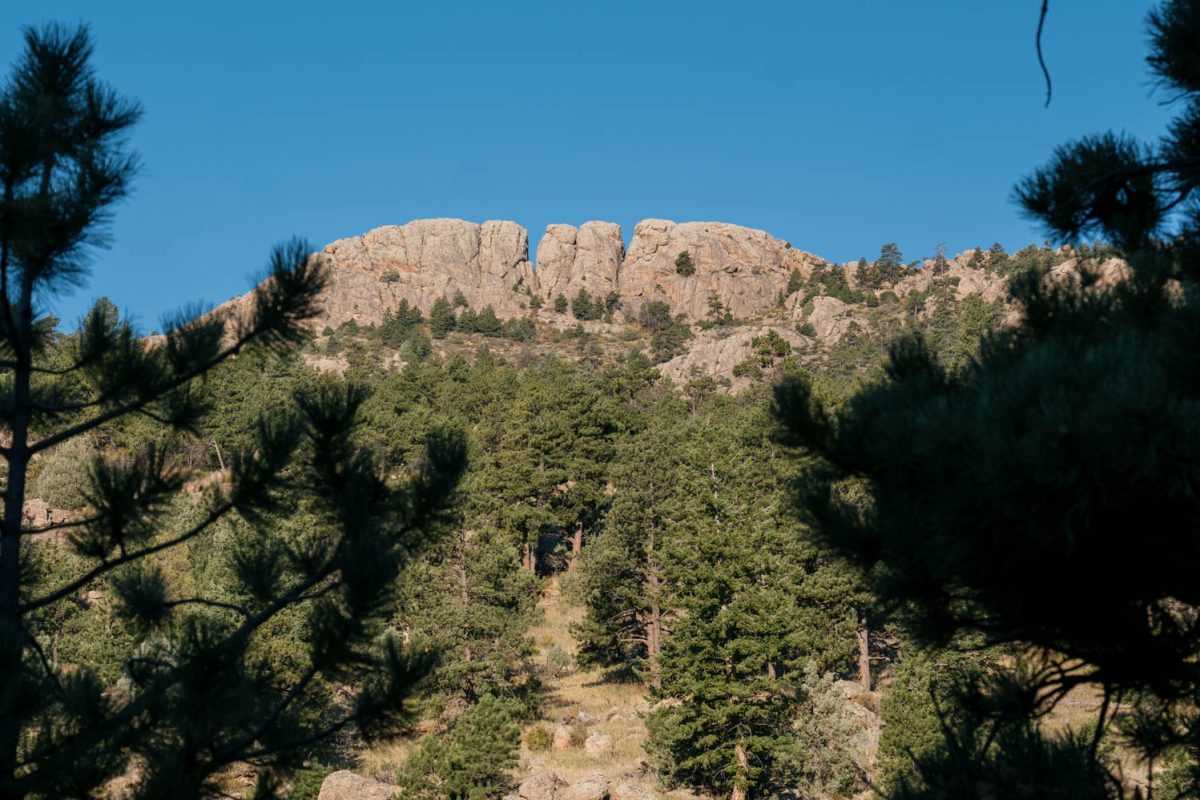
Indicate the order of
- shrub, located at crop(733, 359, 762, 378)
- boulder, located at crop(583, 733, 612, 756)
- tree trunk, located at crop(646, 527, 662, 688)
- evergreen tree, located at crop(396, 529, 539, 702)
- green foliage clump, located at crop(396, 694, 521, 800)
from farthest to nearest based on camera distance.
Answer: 1. shrub, located at crop(733, 359, 762, 378)
2. tree trunk, located at crop(646, 527, 662, 688)
3. evergreen tree, located at crop(396, 529, 539, 702)
4. boulder, located at crop(583, 733, 612, 756)
5. green foliage clump, located at crop(396, 694, 521, 800)

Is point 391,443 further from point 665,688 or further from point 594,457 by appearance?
point 665,688

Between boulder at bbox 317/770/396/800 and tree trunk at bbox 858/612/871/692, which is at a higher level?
tree trunk at bbox 858/612/871/692

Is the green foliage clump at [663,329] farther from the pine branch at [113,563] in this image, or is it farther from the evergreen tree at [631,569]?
the pine branch at [113,563]

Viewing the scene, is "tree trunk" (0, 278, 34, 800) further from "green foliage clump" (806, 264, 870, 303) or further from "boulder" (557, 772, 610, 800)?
"green foliage clump" (806, 264, 870, 303)

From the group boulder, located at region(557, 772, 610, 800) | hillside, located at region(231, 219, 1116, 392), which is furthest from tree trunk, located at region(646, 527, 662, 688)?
hillside, located at region(231, 219, 1116, 392)

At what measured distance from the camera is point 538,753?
25531 millimetres

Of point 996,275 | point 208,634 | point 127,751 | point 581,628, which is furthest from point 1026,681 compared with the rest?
point 996,275

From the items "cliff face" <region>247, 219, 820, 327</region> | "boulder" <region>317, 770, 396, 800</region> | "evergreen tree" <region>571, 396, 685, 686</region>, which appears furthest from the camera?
"cliff face" <region>247, 219, 820, 327</region>

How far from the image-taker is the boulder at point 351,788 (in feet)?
67.5

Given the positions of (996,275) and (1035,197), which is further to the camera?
(996,275)

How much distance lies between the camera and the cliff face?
120812mm

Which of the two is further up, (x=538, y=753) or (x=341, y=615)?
(x=341, y=615)

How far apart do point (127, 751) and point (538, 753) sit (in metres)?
21.6

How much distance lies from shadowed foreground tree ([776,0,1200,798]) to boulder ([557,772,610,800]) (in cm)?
1605
